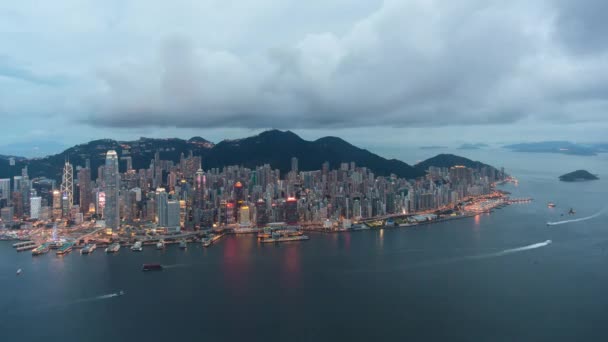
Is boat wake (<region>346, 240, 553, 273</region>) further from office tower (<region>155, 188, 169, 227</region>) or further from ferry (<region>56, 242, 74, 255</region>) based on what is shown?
ferry (<region>56, 242, 74, 255</region>)

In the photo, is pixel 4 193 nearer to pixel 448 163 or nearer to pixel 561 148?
pixel 448 163

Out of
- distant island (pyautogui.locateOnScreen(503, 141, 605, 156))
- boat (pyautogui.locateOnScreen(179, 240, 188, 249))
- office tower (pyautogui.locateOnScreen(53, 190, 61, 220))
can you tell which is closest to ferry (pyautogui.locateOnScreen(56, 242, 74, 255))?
boat (pyautogui.locateOnScreen(179, 240, 188, 249))

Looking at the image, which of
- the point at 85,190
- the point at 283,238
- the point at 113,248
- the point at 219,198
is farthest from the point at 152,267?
the point at 85,190

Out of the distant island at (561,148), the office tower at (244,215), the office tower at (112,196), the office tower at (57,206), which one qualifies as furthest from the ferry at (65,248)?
the distant island at (561,148)

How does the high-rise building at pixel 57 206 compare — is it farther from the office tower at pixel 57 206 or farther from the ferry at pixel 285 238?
Result: the ferry at pixel 285 238

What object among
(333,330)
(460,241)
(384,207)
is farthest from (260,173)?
(333,330)

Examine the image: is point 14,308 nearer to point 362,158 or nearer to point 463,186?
point 463,186
